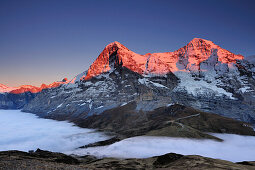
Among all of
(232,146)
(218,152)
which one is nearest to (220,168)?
(218,152)

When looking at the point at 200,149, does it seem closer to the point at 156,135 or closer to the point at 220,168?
the point at 156,135

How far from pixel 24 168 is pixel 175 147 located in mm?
139232

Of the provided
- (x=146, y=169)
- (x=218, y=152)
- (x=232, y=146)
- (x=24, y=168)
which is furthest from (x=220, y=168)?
(x=232, y=146)

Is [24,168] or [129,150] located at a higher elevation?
[24,168]

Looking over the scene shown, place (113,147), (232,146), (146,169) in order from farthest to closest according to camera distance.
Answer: (232,146) < (113,147) < (146,169)

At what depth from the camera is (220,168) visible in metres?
76.2

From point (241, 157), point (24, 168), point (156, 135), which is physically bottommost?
point (241, 157)

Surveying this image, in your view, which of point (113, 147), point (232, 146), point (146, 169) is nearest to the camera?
point (146, 169)

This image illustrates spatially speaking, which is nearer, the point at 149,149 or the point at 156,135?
the point at 149,149

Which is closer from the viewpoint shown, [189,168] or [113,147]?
[189,168]

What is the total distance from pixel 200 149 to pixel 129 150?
2445 inches

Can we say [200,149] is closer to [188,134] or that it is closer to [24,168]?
[188,134]

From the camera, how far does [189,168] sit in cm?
8062

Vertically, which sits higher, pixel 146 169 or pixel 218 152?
pixel 146 169
